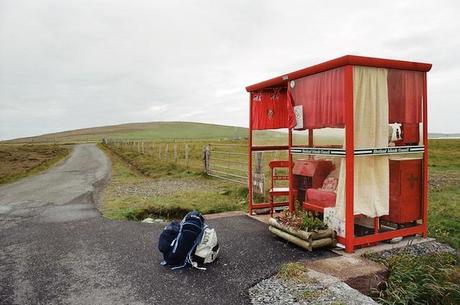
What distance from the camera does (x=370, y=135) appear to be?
5312 millimetres

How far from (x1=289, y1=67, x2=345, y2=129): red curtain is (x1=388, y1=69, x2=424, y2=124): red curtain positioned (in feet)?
2.85

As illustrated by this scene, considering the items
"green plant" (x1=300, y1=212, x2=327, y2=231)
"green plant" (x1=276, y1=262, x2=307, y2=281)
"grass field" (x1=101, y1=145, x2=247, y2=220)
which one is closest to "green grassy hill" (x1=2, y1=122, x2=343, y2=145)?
"grass field" (x1=101, y1=145, x2=247, y2=220)

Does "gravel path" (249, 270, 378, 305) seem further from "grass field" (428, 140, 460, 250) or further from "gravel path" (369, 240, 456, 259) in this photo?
"grass field" (428, 140, 460, 250)

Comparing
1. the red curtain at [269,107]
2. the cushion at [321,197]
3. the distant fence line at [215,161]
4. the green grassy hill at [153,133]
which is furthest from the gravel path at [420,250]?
the green grassy hill at [153,133]

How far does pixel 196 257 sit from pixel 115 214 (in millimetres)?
3920

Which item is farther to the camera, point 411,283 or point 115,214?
point 115,214

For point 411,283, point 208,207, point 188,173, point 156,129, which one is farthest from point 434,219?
point 156,129

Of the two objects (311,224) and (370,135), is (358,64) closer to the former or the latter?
(370,135)

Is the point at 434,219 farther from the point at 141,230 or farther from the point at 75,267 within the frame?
the point at 75,267

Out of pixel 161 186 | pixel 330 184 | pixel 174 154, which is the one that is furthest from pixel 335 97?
pixel 174 154

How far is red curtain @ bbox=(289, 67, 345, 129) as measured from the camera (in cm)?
524

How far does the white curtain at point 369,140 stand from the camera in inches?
206

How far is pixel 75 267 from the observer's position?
4.93 m

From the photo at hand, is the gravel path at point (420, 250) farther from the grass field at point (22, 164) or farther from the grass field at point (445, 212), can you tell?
the grass field at point (22, 164)
